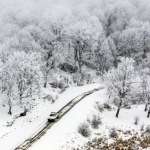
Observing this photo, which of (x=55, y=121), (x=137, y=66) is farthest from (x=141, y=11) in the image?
(x=55, y=121)

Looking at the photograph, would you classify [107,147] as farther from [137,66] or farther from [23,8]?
[23,8]

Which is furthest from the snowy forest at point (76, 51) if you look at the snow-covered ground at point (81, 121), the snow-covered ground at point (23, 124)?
the snow-covered ground at point (81, 121)

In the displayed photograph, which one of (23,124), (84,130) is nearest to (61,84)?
(23,124)

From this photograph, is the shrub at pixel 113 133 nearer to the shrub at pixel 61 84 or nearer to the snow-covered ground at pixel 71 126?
the snow-covered ground at pixel 71 126

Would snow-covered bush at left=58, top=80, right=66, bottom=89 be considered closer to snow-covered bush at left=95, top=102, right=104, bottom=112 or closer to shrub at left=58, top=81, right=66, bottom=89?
shrub at left=58, top=81, right=66, bottom=89

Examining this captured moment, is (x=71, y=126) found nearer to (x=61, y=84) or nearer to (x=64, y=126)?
(x=64, y=126)

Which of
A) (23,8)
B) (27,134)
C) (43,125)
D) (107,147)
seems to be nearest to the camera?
(107,147)
